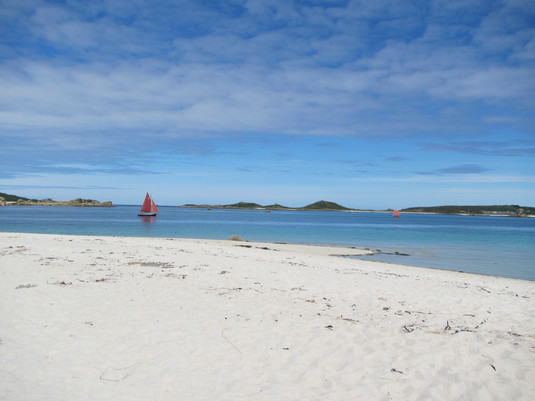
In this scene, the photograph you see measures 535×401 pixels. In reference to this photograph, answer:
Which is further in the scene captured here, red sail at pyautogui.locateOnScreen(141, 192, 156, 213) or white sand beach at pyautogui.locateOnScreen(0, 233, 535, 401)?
red sail at pyautogui.locateOnScreen(141, 192, 156, 213)

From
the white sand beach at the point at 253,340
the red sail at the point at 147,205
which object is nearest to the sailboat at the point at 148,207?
the red sail at the point at 147,205

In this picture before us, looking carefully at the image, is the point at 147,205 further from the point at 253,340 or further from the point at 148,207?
the point at 253,340

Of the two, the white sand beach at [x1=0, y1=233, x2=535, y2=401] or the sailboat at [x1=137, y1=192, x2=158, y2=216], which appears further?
the sailboat at [x1=137, y1=192, x2=158, y2=216]

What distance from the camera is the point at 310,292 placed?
1127 cm

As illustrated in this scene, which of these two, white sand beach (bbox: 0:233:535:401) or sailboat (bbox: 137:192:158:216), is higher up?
sailboat (bbox: 137:192:158:216)

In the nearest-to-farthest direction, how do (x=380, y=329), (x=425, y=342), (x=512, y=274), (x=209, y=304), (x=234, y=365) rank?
(x=234, y=365), (x=425, y=342), (x=380, y=329), (x=209, y=304), (x=512, y=274)

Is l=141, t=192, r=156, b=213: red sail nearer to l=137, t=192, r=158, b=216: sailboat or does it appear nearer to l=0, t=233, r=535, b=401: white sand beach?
l=137, t=192, r=158, b=216: sailboat

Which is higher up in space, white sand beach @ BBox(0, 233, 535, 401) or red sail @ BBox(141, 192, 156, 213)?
red sail @ BBox(141, 192, 156, 213)

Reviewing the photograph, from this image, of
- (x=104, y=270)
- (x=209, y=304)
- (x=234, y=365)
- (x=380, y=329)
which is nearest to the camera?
(x=234, y=365)

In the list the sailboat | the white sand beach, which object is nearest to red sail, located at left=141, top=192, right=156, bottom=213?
the sailboat

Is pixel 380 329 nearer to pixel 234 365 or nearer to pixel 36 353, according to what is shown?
pixel 234 365

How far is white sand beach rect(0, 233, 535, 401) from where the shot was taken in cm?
536

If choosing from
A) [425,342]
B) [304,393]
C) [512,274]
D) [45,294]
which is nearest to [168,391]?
[304,393]

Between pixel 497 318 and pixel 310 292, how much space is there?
497 centimetres
